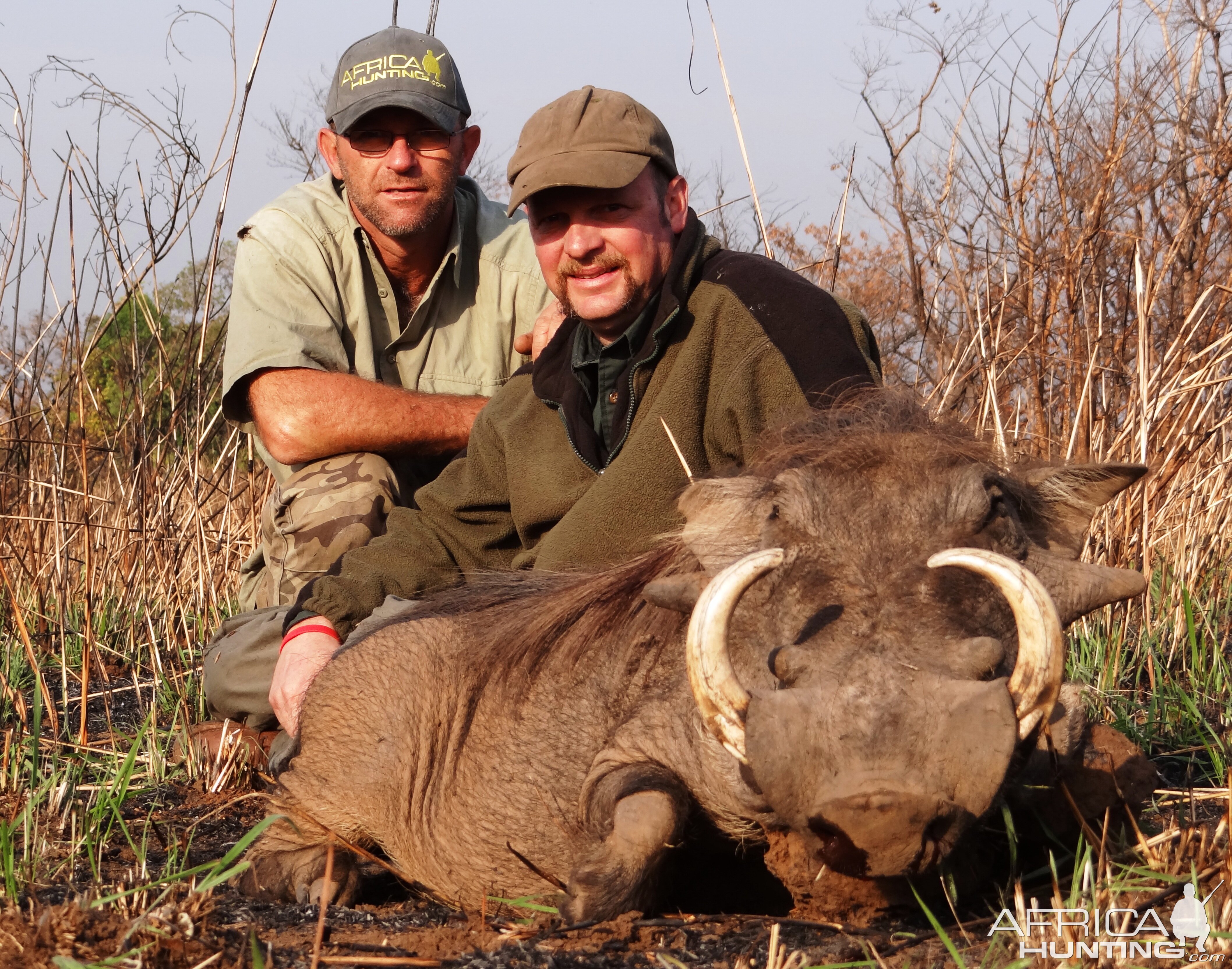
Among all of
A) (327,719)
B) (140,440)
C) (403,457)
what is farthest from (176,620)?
(327,719)

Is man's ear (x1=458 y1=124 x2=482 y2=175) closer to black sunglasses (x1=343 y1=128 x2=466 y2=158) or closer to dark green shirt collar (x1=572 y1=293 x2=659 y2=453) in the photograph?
black sunglasses (x1=343 y1=128 x2=466 y2=158)

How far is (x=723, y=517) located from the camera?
2453 millimetres

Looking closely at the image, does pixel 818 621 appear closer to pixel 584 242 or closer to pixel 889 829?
pixel 889 829

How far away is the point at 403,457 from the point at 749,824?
2611 mm

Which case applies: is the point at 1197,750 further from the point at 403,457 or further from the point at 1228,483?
the point at 403,457

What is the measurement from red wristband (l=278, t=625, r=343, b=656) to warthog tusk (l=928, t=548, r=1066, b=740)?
6.29 feet

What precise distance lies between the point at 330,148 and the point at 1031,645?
3734 millimetres

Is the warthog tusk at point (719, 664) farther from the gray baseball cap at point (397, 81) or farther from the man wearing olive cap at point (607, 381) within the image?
the gray baseball cap at point (397, 81)

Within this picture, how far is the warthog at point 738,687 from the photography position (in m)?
1.86

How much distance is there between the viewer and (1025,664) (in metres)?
1.91

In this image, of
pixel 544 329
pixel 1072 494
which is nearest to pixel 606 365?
pixel 544 329

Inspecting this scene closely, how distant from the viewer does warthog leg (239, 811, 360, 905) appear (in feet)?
9.40
